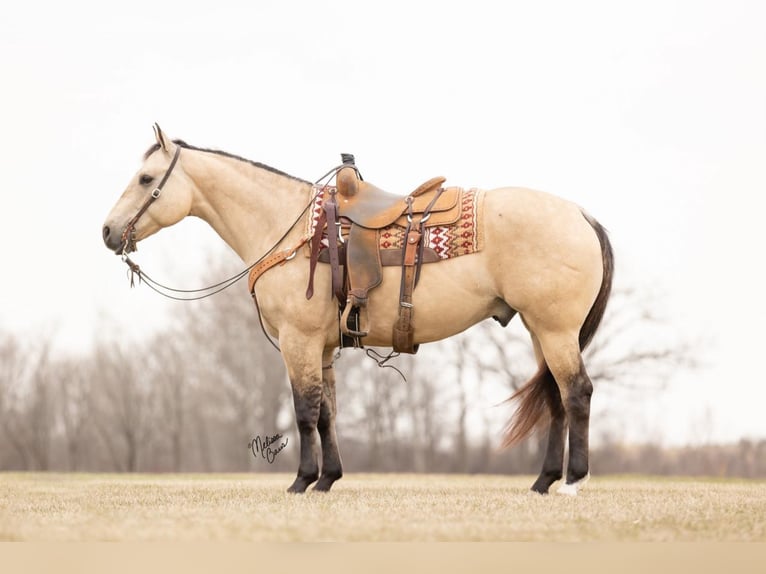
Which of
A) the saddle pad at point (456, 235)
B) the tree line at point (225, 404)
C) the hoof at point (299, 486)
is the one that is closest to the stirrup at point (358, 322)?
the saddle pad at point (456, 235)

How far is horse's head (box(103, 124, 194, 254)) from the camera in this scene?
8.95 m

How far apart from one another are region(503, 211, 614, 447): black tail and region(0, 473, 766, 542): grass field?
2.16ft

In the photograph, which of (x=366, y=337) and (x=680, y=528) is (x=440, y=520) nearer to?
(x=680, y=528)

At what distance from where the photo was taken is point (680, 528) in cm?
568

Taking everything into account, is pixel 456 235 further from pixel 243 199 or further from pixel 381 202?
pixel 243 199

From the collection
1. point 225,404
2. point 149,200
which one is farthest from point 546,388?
point 225,404

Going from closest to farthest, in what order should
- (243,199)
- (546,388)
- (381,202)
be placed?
1. (546,388)
2. (381,202)
3. (243,199)

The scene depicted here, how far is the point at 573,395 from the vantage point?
7.89 meters

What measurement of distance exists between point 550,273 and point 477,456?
24192 millimetres

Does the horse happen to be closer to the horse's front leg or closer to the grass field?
the horse's front leg

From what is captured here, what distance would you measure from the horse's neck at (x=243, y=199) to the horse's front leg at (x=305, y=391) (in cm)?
123

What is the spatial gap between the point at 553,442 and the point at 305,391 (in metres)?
2.44

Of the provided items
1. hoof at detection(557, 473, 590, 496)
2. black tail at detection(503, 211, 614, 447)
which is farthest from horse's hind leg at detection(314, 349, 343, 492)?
hoof at detection(557, 473, 590, 496)

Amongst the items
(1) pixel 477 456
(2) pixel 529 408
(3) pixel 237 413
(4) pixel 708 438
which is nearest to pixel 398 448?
(1) pixel 477 456
